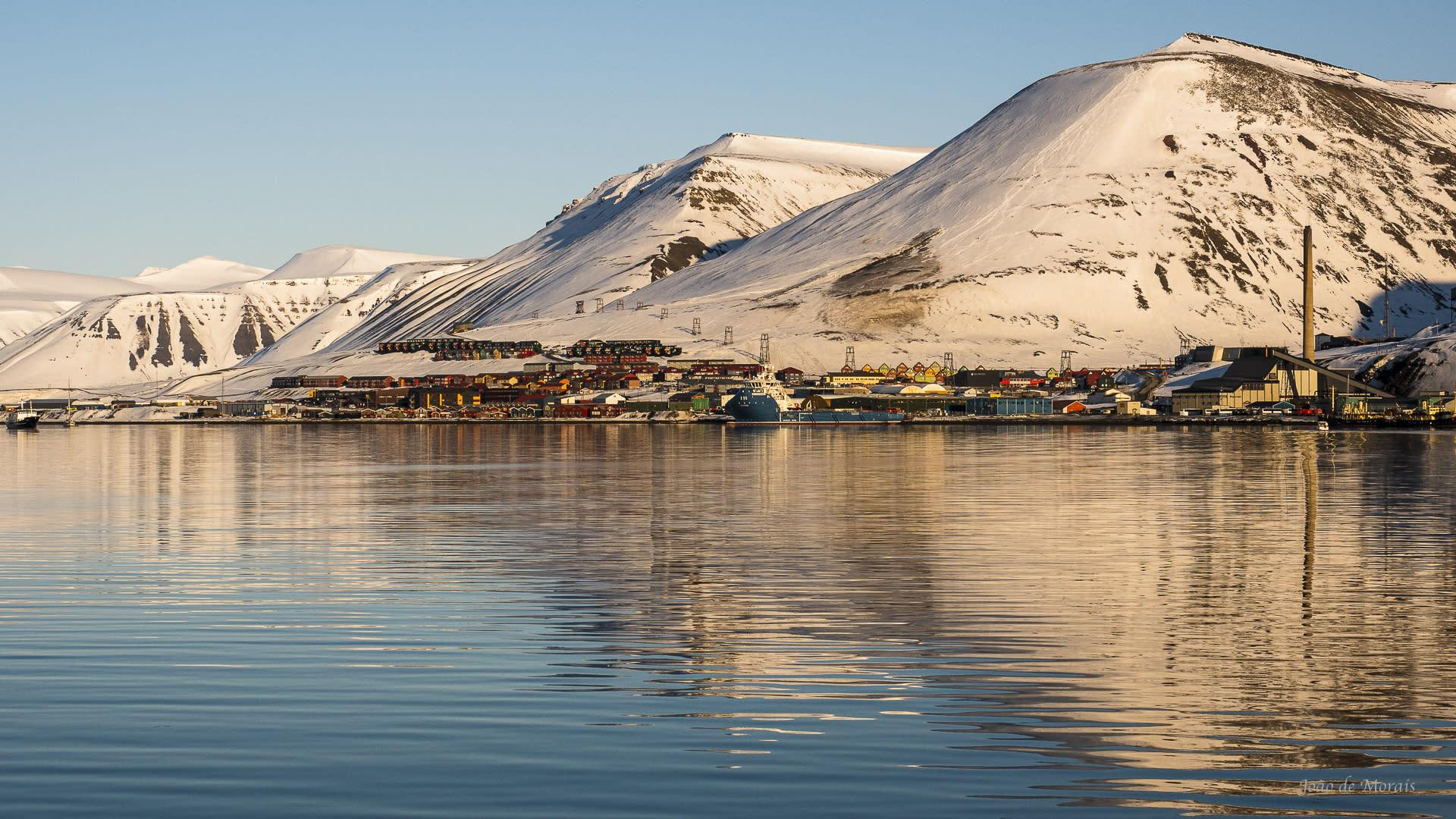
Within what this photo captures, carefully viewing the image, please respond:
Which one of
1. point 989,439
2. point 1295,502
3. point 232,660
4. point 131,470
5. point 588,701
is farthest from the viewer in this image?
point 989,439

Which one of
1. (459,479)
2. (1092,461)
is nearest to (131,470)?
(459,479)

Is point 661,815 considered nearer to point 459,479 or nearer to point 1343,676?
point 1343,676

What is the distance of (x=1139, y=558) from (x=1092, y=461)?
59.1 m

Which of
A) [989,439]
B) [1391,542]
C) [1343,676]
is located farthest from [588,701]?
[989,439]

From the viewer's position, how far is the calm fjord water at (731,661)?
1545cm

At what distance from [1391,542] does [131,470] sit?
2851 inches

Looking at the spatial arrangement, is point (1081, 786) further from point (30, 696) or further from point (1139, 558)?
point (1139, 558)

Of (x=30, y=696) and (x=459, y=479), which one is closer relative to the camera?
(x=30, y=696)

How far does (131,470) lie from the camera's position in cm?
9131

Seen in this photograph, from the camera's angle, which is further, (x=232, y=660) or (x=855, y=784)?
(x=232, y=660)

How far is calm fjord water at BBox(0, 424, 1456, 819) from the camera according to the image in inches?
608

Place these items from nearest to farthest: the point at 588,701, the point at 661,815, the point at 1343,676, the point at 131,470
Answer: the point at 661,815 < the point at 588,701 < the point at 1343,676 < the point at 131,470

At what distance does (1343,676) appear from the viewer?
2117cm

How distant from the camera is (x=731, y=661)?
896 inches
